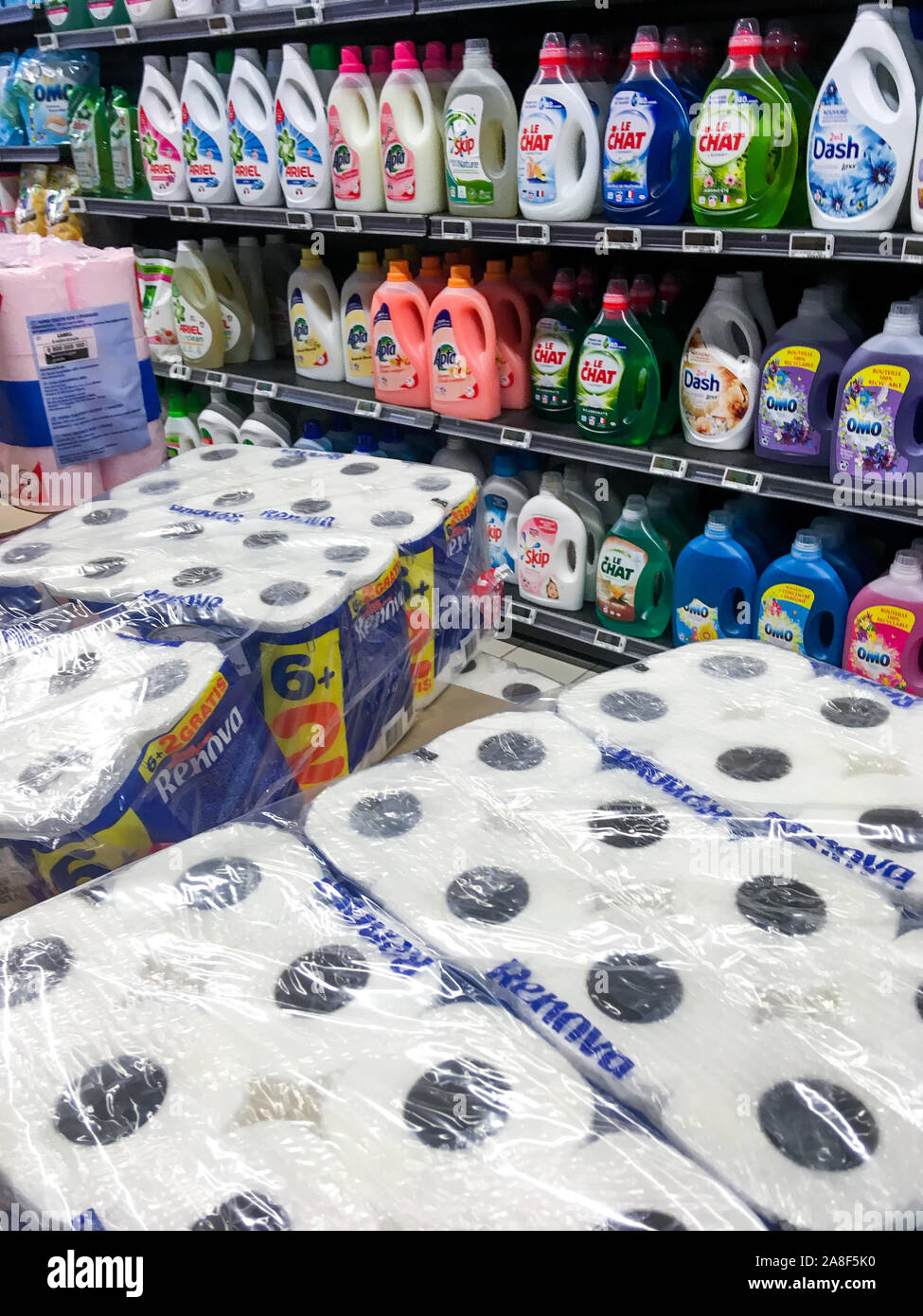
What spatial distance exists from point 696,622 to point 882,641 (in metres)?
0.43

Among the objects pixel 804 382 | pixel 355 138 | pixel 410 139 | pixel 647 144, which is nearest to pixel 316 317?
pixel 355 138

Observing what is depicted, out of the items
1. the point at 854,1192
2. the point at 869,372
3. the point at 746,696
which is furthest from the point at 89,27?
the point at 854,1192

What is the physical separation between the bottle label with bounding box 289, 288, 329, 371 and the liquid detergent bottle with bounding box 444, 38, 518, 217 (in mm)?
673

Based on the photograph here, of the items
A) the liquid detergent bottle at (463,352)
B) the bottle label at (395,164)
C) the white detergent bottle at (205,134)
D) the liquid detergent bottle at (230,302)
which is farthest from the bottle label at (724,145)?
the liquid detergent bottle at (230,302)

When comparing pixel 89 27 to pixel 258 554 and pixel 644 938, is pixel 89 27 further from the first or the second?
pixel 644 938

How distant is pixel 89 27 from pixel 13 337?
75.1 inches

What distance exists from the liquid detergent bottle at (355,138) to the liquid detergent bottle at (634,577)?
3.23ft

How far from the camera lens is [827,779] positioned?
2.67 ft

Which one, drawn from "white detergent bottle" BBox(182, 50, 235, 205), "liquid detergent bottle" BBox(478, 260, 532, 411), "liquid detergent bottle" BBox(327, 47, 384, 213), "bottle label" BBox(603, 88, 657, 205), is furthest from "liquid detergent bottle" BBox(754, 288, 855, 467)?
"white detergent bottle" BBox(182, 50, 235, 205)

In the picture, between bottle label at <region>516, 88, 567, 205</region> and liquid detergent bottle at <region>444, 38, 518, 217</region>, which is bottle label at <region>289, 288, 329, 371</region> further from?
bottle label at <region>516, 88, 567, 205</region>

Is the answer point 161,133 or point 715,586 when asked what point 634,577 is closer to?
point 715,586

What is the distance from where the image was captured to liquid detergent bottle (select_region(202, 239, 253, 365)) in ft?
9.84

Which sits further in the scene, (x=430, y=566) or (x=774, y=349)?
(x=774, y=349)

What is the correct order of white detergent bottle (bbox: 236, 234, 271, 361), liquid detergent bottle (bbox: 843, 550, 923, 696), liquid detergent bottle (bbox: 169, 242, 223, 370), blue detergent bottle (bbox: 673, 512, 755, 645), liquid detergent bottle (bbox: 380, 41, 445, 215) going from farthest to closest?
white detergent bottle (bbox: 236, 234, 271, 361), liquid detergent bottle (bbox: 169, 242, 223, 370), liquid detergent bottle (bbox: 380, 41, 445, 215), blue detergent bottle (bbox: 673, 512, 755, 645), liquid detergent bottle (bbox: 843, 550, 923, 696)
